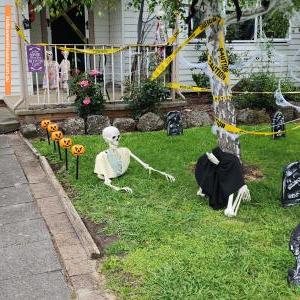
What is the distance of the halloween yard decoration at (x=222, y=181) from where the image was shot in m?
4.86

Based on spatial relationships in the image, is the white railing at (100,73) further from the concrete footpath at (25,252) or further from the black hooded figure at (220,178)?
the black hooded figure at (220,178)

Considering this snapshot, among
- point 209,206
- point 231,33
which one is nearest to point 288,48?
point 231,33

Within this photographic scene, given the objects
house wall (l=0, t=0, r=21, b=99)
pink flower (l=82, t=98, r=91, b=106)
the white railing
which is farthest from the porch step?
house wall (l=0, t=0, r=21, b=99)

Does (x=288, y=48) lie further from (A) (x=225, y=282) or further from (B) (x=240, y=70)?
(A) (x=225, y=282)

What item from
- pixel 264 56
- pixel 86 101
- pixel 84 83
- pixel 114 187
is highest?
pixel 264 56

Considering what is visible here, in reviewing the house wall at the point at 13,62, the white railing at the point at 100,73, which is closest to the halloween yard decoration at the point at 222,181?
the white railing at the point at 100,73

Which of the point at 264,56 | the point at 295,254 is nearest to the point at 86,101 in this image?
the point at 295,254

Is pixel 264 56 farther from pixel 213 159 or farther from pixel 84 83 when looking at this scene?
pixel 213 159

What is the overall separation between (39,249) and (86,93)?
16.5 feet

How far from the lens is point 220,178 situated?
4969 mm

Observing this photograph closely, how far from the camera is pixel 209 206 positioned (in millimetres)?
5125

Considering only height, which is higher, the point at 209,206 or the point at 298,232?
the point at 298,232

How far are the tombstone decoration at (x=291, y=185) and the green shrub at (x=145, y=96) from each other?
4655 millimetres

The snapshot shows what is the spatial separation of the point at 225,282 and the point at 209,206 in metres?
1.63
